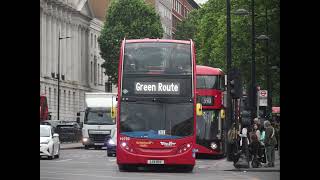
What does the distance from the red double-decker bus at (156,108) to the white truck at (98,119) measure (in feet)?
83.8

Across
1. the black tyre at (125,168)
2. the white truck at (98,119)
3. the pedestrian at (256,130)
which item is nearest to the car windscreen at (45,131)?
the pedestrian at (256,130)

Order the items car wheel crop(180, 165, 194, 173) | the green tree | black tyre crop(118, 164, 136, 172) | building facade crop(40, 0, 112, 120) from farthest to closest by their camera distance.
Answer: the green tree
building facade crop(40, 0, 112, 120)
black tyre crop(118, 164, 136, 172)
car wheel crop(180, 165, 194, 173)

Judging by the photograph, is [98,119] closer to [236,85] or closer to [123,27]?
[236,85]

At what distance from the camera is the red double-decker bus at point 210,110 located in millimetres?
41688

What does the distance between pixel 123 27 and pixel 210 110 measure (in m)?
66.6

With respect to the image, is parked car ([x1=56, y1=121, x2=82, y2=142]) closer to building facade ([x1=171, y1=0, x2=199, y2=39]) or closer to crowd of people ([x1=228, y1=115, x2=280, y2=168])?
crowd of people ([x1=228, y1=115, x2=280, y2=168])

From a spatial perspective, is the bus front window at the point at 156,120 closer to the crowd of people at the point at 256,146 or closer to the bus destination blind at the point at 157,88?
the bus destination blind at the point at 157,88

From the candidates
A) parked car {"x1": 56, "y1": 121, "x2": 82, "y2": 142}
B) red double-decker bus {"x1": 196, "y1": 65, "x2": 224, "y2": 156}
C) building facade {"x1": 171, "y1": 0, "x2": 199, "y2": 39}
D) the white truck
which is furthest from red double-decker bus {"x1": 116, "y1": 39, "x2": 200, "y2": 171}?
building facade {"x1": 171, "y1": 0, "x2": 199, "y2": 39}

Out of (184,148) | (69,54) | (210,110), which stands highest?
(69,54)

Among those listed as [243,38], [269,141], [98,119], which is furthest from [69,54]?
Result: [269,141]

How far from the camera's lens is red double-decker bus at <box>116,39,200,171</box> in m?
29.3

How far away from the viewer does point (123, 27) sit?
10788cm

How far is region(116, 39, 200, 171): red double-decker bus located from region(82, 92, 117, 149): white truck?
1005 inches
